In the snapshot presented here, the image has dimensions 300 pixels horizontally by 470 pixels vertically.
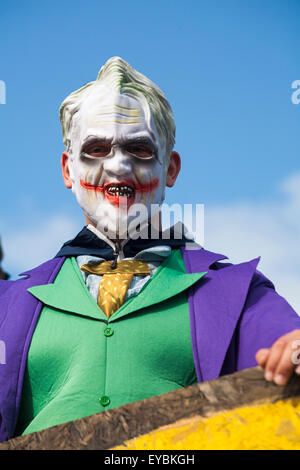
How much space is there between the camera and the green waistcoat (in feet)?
7.93

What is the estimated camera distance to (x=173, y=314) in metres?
2.62

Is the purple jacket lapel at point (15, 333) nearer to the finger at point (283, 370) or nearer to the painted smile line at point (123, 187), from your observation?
the painted smile line at point (123, 187)

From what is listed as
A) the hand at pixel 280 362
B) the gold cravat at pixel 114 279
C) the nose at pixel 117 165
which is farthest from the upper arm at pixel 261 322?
the nose at pixel 117 165

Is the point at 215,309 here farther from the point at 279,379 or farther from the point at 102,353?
the point at 279,379

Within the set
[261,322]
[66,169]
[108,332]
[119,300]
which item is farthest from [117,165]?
[261,322]

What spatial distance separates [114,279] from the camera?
8.95ft

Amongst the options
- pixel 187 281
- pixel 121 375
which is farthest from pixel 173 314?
pixel 121 375

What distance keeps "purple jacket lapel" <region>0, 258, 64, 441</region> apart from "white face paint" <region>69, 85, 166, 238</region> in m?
0.41

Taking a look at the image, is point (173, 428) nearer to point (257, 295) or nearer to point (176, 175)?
point (257, 295)

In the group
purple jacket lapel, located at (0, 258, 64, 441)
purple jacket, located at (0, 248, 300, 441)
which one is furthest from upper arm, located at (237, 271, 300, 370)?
purple jacket lapel, located at (0, 258, 64, 441)

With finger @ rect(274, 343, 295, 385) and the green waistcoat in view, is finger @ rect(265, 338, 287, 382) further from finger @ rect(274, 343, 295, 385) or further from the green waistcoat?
the green waistcoat

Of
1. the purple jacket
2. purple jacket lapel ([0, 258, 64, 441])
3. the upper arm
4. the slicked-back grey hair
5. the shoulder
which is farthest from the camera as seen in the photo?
the slicked-back grey hair
